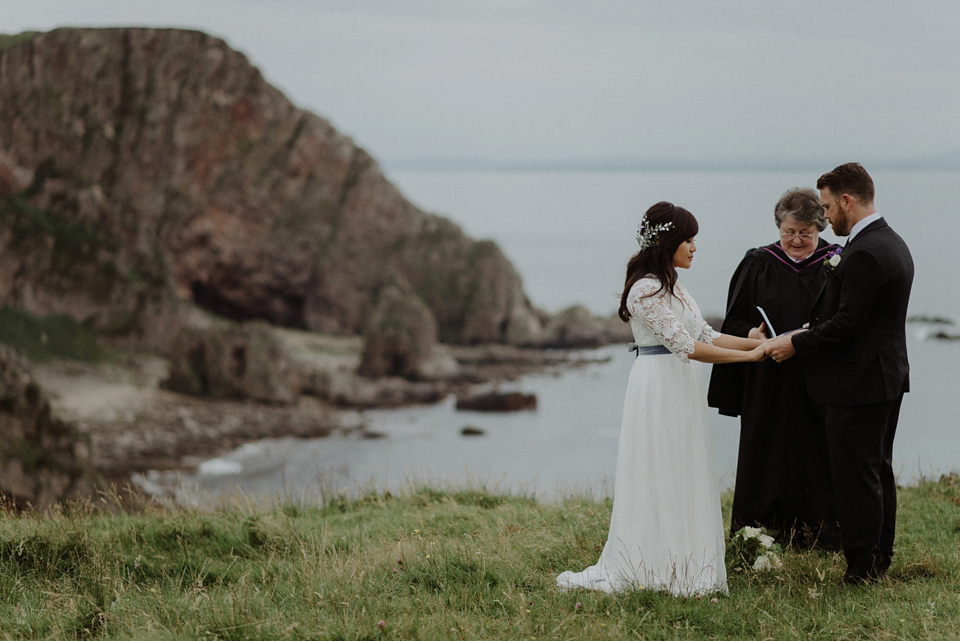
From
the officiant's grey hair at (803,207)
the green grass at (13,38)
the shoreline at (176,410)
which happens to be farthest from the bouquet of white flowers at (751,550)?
the green grass at (13,38)

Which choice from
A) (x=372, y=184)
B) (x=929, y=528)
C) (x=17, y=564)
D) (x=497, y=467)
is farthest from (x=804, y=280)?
(x=372, y=184)

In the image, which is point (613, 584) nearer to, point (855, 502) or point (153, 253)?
point (855, 502)

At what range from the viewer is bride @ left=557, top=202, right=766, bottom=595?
214 inches

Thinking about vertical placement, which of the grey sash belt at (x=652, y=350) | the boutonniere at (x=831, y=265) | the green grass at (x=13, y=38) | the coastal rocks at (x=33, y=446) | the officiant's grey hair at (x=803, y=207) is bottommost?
the coastal rocks at (x=33, y=446)

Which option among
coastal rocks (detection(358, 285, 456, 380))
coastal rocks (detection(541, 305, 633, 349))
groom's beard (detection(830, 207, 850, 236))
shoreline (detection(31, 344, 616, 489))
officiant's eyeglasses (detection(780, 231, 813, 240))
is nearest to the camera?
groom's beard (detection(830, 207, 850, 236))

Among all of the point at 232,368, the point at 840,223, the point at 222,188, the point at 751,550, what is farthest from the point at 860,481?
the point at 222,188

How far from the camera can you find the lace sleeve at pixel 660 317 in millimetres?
5359

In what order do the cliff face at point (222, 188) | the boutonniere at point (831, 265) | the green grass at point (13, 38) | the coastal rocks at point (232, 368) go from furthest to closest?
the green grass at point (13, 38) < the cliff face at point (222, 188) < the coastal rocks at point (232, 368) < the boutonniere at point (831, 265)

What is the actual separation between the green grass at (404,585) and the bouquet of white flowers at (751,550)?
11 cm

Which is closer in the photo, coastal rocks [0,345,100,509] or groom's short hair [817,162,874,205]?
groom's short hair [817,162,874,205]

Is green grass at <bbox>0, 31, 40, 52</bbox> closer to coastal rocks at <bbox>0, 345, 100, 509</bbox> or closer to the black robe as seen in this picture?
coastal rocks at <bbox>0, 345, 100, 509</bbox>

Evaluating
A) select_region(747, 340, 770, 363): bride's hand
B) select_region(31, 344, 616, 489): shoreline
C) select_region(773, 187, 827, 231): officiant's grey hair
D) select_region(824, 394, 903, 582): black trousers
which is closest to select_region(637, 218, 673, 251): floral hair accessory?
select_region(747, 340, 770, 363): bride's hand

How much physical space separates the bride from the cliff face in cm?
9625

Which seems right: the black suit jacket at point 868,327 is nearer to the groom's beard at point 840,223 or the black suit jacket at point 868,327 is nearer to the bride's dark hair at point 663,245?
the groom's beard at point 840,223
